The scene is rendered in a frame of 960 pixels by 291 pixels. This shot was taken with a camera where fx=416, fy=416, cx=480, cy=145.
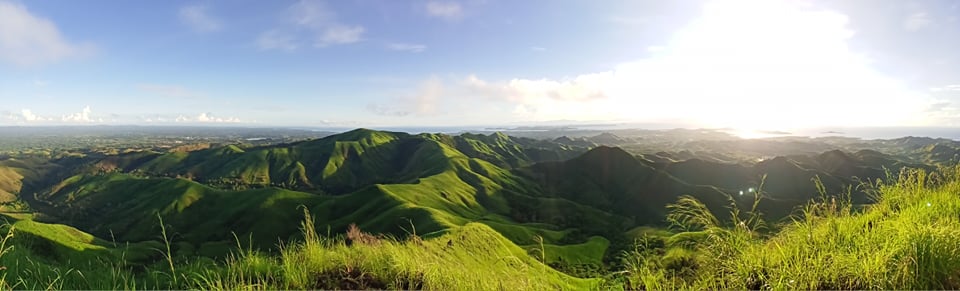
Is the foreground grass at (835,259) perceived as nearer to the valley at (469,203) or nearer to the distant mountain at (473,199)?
the valley at (469,203)

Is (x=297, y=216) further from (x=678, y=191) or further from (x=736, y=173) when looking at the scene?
(x=736, y=173)

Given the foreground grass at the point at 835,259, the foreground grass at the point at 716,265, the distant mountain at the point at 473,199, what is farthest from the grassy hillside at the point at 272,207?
the foreground grass at the point at 835,259

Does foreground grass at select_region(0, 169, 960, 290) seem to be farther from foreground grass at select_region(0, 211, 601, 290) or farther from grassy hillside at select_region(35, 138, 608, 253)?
grassy hillside at select_region(35, 138, 608, 253)

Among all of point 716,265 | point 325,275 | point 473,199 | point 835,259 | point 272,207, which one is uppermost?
point 835,259

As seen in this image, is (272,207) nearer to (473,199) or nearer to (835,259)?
(473,199)

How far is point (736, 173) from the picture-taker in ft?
554

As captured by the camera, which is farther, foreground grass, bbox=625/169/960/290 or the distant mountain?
the distant mountain

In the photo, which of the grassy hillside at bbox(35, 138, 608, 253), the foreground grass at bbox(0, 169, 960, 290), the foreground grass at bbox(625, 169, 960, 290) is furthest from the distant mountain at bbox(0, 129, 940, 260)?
the foreground grass at bbox(625, 169, 960, 290)

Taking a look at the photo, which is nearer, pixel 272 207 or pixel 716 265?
pixel 716 265

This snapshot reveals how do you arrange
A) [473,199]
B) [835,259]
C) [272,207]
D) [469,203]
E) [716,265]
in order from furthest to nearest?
[473,199], [469,203], [272,207], [716,265], [835,259]

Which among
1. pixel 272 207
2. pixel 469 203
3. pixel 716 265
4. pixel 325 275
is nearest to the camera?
pixel 716 265

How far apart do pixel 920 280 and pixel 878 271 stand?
35cm

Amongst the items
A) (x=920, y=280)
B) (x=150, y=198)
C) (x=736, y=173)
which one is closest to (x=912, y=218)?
(x=920, y=280)

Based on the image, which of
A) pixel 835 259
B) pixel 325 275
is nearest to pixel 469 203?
pixel 325 275
